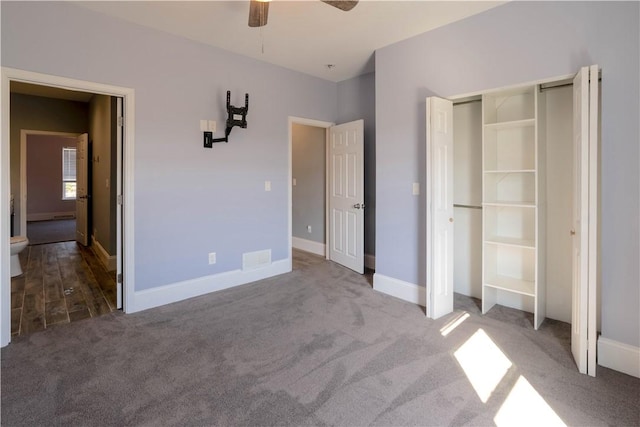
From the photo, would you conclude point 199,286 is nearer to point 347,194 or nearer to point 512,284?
point 347,194

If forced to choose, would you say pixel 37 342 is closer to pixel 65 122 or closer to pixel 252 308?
pixel 252 308

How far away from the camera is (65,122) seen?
5891 mm

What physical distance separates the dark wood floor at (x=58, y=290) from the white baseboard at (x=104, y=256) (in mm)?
73

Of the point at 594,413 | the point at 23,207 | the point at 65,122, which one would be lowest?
the point at 594,413

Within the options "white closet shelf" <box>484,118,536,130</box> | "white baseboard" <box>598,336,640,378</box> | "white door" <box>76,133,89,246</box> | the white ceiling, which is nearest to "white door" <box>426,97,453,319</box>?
"white closet shelf" <box>484,118,536,130</box>

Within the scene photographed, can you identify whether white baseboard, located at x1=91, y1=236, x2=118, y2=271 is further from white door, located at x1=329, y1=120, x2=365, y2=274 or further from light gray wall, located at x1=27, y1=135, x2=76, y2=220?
light gray wall, located at x1=27, y1=135, x2=76, y2=220

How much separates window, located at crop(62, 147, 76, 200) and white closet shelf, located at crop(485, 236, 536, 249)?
10991mm

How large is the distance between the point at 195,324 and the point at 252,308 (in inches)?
21.3

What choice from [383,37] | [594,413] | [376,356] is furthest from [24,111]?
[594,413]

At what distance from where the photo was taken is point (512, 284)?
2.92 meters

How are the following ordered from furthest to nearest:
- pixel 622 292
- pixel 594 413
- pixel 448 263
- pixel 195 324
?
pixel 448 263, pixel 195 324, pixel 622 292, pixel 594 413

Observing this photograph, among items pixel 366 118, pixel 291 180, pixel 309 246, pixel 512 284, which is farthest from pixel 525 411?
pixel 309 246

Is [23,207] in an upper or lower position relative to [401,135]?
lower

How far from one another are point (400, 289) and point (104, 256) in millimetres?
4195
